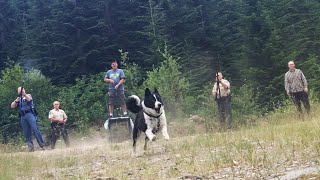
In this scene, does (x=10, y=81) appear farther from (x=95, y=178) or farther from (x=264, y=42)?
(x=95, y=178)

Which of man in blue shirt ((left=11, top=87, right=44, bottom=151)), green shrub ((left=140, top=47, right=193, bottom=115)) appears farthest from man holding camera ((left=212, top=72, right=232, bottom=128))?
green shrub ((left=140, top=47, right=193, bottom=115))

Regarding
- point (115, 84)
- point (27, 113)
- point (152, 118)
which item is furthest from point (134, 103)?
point (27, 113)

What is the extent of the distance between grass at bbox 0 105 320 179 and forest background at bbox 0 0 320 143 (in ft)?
44.4

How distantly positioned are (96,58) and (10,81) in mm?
8290

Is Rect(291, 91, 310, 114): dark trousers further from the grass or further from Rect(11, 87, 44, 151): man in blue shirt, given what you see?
Rect(11, 87, 44, 151): man in blue shirt

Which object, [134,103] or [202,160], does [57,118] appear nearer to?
[134,103]

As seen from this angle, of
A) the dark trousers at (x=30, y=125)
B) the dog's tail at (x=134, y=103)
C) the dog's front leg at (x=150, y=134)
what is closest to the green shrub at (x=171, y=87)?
the dark trousers at (x=30, y=125)

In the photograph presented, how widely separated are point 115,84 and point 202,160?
8.09m

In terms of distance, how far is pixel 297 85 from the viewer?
13.6m

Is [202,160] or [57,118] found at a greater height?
[57,118]

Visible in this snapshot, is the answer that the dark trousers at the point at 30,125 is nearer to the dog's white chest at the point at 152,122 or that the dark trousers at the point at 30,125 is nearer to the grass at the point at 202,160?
the grass at the point at 202,160

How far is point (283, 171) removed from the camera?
225 inches

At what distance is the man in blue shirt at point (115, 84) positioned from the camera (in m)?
14.8

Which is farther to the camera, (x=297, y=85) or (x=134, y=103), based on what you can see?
(x=297, y=85)
